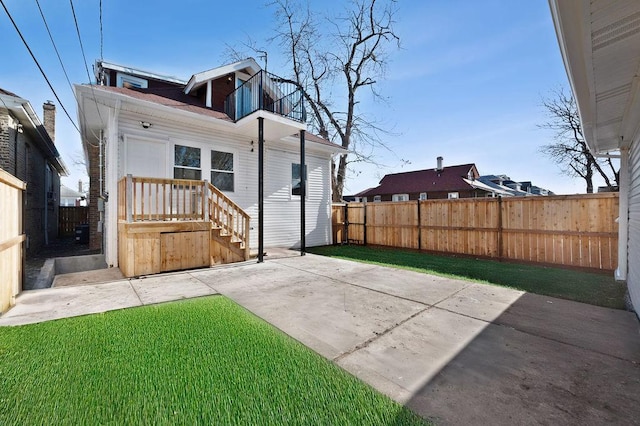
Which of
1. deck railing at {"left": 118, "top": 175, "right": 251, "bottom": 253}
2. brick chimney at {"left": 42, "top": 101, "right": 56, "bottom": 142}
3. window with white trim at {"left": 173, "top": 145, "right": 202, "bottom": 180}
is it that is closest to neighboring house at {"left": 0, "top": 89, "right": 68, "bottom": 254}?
brick chimney at {"left": 42, "top": 101, "right": 56, "bottom": 142}

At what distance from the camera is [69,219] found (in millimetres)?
15461

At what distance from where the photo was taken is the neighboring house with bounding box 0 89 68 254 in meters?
7.65

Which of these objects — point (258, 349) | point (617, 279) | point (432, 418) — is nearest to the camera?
point (432, 418)

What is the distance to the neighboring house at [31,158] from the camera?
7.65 metres

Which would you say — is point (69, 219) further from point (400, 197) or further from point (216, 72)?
point (400, 197)

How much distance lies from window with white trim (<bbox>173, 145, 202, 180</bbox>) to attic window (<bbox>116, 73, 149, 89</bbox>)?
3940 millimetres

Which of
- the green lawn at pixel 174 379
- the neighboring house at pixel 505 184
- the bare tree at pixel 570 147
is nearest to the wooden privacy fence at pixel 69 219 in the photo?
the green lawn at pixel 174 379

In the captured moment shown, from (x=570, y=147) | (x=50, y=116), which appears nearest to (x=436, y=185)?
(x=570, y=147)

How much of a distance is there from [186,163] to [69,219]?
40.6ft

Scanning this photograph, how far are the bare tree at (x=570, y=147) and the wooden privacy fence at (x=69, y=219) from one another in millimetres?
27855

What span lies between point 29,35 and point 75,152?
33.8 metres

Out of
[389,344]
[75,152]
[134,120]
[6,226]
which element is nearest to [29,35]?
[134,120]

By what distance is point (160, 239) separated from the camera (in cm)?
605

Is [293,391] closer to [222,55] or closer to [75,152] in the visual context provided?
[222,55]
